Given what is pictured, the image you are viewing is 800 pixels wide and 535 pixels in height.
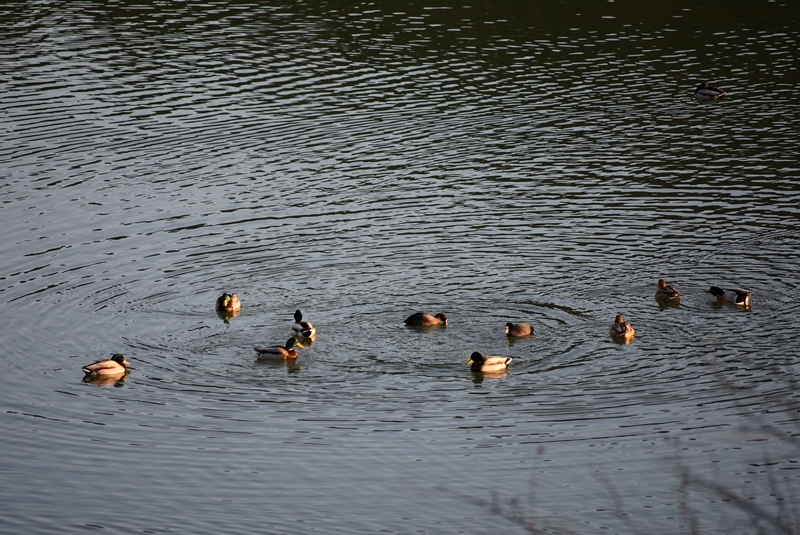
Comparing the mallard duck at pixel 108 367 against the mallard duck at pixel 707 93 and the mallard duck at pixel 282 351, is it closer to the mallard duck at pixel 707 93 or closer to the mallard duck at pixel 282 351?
the mallard duck at pixel 282 351

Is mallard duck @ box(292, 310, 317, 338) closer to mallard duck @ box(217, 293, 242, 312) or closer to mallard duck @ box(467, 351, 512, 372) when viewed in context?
mallard duck @ box(217, 293, 242, 312)

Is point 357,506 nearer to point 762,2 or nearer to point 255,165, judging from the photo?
point 255,165

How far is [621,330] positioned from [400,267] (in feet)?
21.4

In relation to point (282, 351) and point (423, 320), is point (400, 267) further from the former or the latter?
point (282, 351)

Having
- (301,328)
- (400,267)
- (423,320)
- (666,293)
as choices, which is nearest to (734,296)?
(666,293)

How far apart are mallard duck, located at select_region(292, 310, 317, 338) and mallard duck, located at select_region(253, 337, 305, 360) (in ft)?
1.09

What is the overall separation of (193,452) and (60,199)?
16356 millimetres

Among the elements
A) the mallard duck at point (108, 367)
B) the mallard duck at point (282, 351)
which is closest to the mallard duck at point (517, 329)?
the mallard duck at point (282, 351)

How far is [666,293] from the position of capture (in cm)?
2545

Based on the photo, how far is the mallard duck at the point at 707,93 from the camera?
40344 mm

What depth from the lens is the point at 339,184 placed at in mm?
34938

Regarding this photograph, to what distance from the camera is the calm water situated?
1848 cm

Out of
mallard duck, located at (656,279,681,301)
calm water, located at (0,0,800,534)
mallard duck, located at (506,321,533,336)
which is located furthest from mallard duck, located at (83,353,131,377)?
mallard duck, located at (656,279,681,301)

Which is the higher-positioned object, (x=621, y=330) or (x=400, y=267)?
(x=621, y=330)
